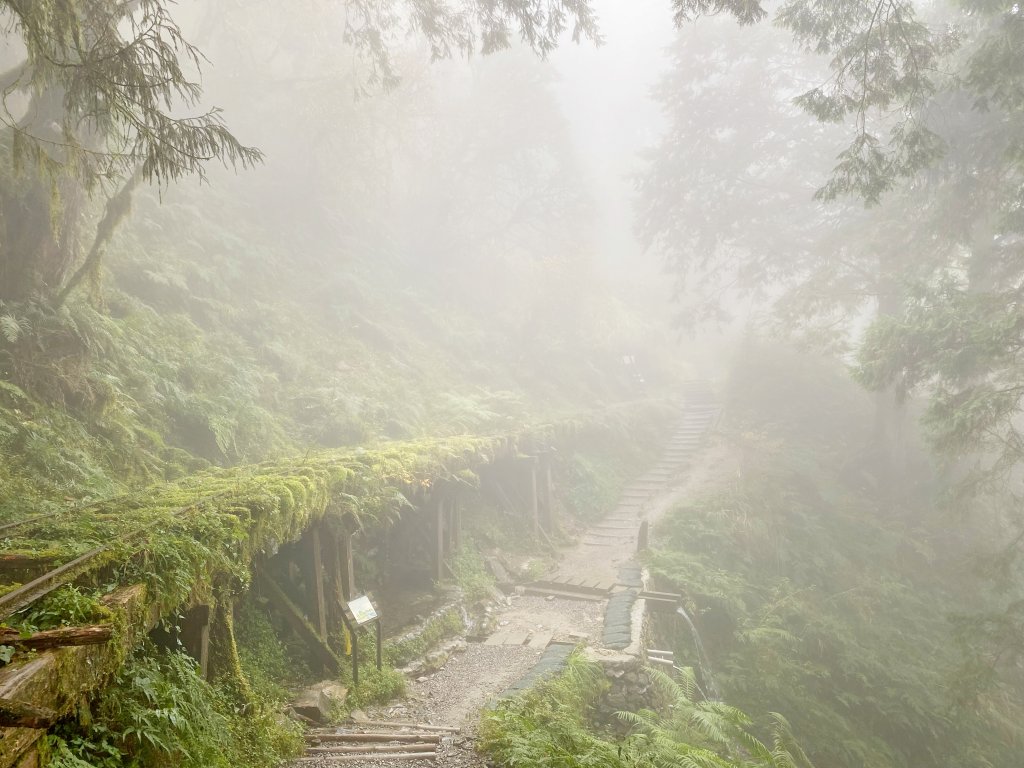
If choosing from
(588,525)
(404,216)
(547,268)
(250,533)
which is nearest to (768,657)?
(588,525)

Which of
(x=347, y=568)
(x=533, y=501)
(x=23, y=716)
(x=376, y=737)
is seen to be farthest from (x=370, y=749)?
(x=533, y=501)

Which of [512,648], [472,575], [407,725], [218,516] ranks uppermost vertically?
[218,516]

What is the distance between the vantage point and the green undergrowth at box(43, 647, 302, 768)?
3307 millimetres

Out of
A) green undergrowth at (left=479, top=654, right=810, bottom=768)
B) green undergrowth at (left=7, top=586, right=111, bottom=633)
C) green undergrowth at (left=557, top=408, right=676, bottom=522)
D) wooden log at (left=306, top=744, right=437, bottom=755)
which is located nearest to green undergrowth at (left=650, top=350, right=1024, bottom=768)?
green undergrowth at (left=479, top=654, right=810, bottom=768)

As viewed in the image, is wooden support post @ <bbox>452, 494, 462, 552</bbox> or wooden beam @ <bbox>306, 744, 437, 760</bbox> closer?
wooden beam @ <bbox>306, 744, 437, 760</bbox>

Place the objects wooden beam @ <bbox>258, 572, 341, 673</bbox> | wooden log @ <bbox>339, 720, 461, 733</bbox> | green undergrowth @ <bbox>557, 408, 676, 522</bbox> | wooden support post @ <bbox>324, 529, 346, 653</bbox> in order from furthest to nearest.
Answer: green undergrowth @ <bbox>557, 408, 676, 522</bbox>
wooden support post @ <bbox>324, 529, 346, 653</bbox>
wooden beam @ <bbox>258, 572, 341, 673</bbox>
wooden log @ <bbox>339, 720, 461, 733</bbox>

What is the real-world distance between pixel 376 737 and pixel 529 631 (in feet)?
17.0

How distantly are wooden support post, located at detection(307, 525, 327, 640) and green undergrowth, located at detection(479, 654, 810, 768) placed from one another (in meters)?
2.60

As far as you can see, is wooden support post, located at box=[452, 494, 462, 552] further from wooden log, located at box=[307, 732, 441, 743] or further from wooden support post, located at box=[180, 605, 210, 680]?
wooden support post, located at box=[180, 605, 210, 680]

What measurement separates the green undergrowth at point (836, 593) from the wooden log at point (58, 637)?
35.4ft

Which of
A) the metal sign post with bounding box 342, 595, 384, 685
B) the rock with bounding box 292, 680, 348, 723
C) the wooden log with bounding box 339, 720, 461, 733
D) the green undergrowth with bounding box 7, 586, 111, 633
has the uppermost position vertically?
the green undergrowth with bounding box 7, 586, 111, 633

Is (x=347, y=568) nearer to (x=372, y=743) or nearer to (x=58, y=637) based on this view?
(x=372, y=743)

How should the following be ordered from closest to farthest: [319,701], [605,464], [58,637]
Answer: [58,637] → [319,701] → [605,464]

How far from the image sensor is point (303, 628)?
754cm
